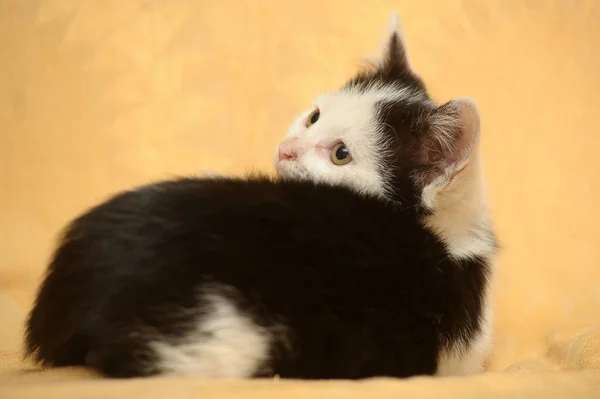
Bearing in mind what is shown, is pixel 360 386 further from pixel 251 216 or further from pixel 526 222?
pixel 526 222

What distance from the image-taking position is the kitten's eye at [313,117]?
104 cm

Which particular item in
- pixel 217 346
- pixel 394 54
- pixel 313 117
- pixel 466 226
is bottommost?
pixel 217 346

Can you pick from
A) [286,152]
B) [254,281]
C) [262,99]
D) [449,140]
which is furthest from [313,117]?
[262,99]

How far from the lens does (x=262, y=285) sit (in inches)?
24.4

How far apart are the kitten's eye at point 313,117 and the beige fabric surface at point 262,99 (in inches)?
18.6

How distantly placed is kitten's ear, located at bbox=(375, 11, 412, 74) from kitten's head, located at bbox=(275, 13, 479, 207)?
3.6 inches

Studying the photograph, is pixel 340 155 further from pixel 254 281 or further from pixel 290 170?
pixel 254 281

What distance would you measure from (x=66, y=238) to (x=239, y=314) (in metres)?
0.25

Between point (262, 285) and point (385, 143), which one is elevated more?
point (385, 143)

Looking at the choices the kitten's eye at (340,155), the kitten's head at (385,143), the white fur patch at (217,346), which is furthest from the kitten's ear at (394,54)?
the white fur patch at (217,346)

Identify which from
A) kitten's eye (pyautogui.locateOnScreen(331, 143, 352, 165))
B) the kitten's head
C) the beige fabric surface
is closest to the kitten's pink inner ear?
the kitten's head

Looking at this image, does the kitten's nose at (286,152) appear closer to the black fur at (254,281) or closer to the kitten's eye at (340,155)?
the kitten's eye at (340,155)

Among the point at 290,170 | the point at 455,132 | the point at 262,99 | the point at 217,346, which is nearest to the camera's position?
the point at 217,346

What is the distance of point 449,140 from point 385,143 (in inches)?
4.0
